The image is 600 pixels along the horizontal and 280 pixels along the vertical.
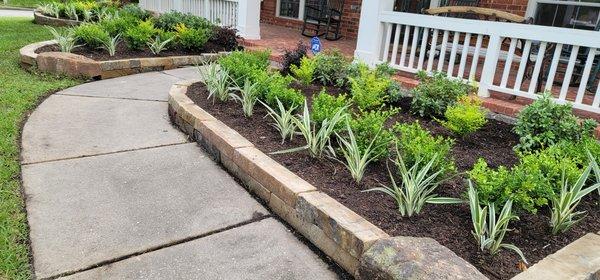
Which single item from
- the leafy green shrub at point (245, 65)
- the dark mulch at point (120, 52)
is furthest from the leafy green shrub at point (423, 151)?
A: the dark mulch at point (120, 52)

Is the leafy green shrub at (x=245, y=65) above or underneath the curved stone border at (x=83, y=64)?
above

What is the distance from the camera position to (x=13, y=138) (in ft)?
10.5

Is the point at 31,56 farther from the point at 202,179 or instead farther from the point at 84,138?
the point at 202,179

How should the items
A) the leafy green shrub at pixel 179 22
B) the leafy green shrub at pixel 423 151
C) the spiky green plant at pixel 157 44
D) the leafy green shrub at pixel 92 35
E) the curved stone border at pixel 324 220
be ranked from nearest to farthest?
1. the curved stone border at pixel 324 220
2. the leafy green shrub at pixel 423 151
3. the leafy green shrub at pixel 92 35
4. the spiky green plant at pixel 157 44
5. the leafy green shrub at pixel 179 22

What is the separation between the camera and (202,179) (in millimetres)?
2832

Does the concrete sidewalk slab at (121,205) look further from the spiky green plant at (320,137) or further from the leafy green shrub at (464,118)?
the leafy green shrub at (464,118)

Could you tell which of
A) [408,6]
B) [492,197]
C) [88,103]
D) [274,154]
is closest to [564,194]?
[492,197]

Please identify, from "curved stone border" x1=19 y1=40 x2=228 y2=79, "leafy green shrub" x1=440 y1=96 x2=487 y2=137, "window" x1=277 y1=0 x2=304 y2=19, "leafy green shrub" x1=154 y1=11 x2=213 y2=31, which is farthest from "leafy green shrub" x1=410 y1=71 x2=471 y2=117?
"window" x1=277 y1=0 x2=304 y2=19

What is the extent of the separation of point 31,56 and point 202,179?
3.89 m

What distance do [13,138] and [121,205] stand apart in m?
1.41

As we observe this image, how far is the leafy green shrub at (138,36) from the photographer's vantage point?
19.4 feet

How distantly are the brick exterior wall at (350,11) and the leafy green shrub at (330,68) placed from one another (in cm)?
342

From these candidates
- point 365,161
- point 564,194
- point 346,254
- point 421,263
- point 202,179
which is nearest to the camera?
point 421,263

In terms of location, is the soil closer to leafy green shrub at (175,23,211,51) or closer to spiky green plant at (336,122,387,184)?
spiky green plant at (336,122,387,184)
